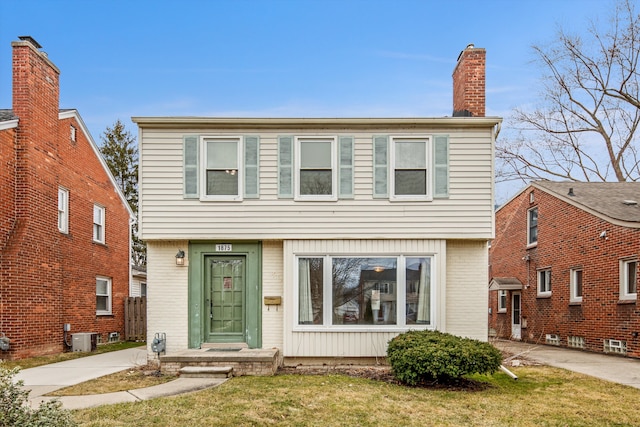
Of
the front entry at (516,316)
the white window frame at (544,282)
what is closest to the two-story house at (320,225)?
the white window frame at (544,282)

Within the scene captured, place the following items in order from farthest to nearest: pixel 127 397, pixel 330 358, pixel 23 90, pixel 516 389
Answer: pixel 23 90
pixel 330 358
pixel 516 389
pixel 127 397

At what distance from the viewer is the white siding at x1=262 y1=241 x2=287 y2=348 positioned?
9797mm

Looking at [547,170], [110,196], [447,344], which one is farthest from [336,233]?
[547,170]

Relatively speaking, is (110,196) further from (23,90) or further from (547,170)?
(547,170)

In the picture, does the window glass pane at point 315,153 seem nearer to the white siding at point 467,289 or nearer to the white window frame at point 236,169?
the white window frame at point 236,169

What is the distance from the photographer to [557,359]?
11391 millimetres

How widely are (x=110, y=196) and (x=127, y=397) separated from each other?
1147cm

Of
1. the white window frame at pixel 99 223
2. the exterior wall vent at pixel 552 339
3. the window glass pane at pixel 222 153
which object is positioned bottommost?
the exterior wall vent at pixel 552 339

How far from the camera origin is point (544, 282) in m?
16.3

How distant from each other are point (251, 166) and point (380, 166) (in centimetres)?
274

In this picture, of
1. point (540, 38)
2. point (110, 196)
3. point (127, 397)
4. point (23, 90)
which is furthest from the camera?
point (540, 38)

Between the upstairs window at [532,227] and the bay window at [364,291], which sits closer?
the bay window at [364,291]

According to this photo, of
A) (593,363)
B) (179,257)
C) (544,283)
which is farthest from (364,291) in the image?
(544,283)

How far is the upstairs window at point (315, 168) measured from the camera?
9.85 meters
